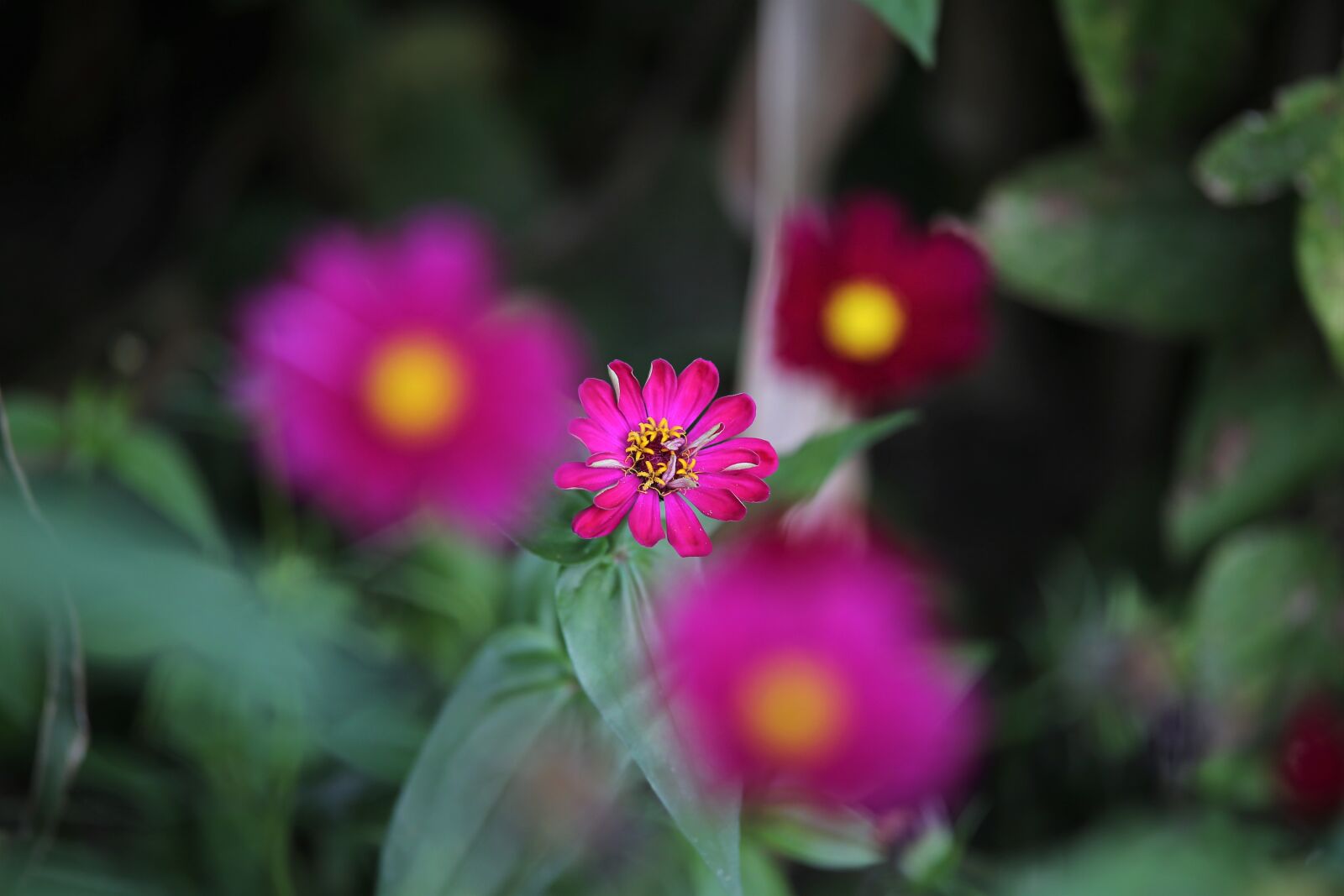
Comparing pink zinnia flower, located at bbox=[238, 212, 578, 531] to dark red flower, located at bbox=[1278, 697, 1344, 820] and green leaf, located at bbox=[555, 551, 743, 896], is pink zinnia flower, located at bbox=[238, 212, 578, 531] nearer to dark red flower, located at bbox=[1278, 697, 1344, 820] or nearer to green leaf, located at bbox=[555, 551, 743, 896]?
green leaf, located at bbox=[555, 551, 743, 896]

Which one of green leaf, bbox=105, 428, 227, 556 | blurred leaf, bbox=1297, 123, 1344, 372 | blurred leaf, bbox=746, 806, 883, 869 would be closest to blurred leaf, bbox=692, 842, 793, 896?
blurred leaf, bbox=746, 806, 883, 869

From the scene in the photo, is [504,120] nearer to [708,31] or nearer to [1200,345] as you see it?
[708,31]

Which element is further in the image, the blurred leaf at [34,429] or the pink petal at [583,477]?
the blurred leaf at [34,429]

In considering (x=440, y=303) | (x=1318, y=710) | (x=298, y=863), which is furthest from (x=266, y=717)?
(x=1318, y=710)

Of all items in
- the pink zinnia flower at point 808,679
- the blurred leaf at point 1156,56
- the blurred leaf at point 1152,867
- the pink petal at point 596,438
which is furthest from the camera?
the blurred leaf at point 1156,56

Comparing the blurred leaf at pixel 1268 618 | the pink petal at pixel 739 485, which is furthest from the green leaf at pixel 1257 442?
the pink petal at pixel 739 485

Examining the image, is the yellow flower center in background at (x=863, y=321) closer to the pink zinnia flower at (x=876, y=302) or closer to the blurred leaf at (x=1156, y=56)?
the pink zinnia flower at (x=876, y=302)

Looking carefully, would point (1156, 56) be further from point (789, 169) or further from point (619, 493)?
point (619, 493)
